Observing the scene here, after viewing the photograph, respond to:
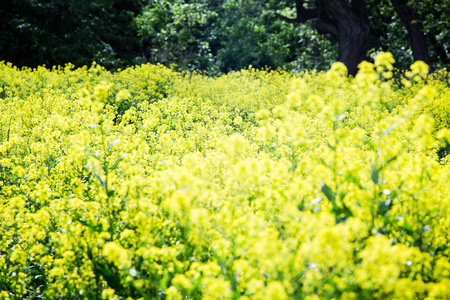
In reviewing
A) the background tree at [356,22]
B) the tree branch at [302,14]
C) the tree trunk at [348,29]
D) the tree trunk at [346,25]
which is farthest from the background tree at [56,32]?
the tree trunk at [348,29]

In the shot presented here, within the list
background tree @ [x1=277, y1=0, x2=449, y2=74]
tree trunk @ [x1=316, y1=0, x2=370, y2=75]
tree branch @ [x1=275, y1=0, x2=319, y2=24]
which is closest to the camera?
tree trunk @ [x1=316, y1=0, x2=370, y2=75]

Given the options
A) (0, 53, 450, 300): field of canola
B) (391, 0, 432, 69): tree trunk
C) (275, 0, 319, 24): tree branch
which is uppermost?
(275, 0, 319, 24): tree branch

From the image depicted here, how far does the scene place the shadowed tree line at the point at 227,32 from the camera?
42.4 feet

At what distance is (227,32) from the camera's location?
20859 millimetres

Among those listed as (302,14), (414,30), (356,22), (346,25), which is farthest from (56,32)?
(414,30)

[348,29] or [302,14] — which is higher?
[302,14]

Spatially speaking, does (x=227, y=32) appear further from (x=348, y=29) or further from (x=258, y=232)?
(x=258, y=232)

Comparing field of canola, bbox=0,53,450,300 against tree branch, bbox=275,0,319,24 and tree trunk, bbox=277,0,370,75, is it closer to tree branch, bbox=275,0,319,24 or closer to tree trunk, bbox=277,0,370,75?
tree trunk, bbox=277,0,370,75

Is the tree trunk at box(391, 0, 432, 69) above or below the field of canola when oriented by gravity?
above

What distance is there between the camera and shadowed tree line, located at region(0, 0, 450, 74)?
1294cm

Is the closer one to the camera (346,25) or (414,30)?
(346,25)

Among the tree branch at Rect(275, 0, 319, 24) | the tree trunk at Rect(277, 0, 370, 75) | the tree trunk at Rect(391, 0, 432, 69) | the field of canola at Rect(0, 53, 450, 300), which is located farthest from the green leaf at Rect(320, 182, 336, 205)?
the tree trunk at Rect(391, 0, 432, 69)

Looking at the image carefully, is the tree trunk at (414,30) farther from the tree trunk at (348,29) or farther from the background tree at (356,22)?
the tree trunk at (348,29)

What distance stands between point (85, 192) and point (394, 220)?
2.75 m
